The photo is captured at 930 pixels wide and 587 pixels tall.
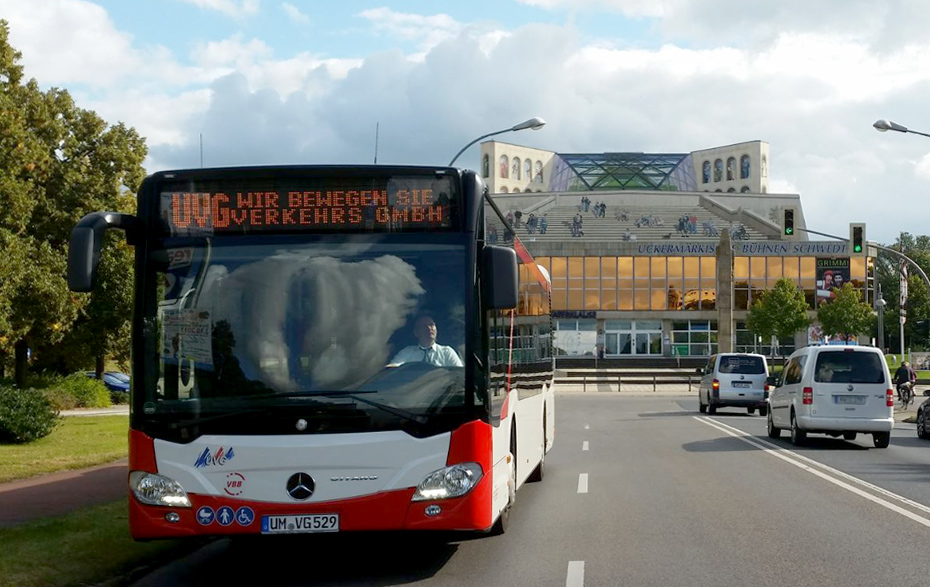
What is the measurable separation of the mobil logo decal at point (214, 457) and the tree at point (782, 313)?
71.1m

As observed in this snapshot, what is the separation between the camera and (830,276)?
88.4 meters

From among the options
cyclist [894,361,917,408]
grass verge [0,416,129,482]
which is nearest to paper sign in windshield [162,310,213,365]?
grass verge [0,416,129,482]

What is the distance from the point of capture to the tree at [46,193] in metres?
27.0

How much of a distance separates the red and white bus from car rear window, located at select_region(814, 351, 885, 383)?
47.9ft

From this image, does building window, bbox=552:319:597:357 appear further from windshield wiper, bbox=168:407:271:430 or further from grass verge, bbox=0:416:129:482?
windshield wiper, bbox=168:407:271:430

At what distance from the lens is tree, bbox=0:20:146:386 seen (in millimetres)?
27031

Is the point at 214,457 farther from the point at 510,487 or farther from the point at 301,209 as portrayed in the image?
the point at 510,487

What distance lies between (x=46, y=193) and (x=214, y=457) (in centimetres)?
3073

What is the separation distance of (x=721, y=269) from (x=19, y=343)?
51.9 meters

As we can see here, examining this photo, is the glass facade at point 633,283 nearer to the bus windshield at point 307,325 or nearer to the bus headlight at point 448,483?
the bus windshield at point 307,325

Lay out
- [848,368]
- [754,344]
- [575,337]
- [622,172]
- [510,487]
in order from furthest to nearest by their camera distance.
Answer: [622,172], [754,344], [575,337], [848,368], [510,487]

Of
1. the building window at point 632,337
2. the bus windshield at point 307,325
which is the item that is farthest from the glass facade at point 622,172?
the bus windshield at point 307,325

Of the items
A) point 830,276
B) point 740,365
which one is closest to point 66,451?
point 740,365

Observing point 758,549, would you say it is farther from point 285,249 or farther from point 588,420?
point 588,420
